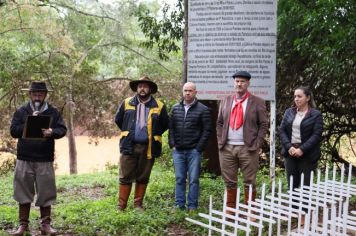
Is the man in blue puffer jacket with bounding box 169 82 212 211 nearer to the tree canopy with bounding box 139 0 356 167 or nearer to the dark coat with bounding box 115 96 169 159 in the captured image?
the dark coat with bounding box 115 96 169 159

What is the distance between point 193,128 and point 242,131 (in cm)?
74

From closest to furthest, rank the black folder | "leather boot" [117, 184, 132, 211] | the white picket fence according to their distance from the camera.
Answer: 1. the white picket fence
2. the black folder
3. "leather boot" [117, 184, 132, 211]

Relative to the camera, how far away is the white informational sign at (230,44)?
289 inches

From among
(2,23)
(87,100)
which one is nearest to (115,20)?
(87,100)

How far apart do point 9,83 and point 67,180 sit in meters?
7.95

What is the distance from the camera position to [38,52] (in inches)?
766

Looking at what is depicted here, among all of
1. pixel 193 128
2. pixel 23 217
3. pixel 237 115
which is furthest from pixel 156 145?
pixel 23 217

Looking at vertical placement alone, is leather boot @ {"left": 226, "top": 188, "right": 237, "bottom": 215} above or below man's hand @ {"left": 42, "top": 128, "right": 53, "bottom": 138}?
below

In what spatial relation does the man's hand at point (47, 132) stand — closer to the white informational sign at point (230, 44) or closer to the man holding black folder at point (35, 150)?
the man holding black folder at point (35, 150)

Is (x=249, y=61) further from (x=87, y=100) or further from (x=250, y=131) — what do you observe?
(x=87, y=100)

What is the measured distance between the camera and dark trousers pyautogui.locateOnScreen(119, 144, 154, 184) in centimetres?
696

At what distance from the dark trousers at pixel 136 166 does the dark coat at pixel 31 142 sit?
1170mm

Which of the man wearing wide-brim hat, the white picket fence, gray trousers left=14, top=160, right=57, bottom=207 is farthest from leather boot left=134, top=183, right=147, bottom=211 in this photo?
gray trousers left=14, top=160, right=57, bottom=207

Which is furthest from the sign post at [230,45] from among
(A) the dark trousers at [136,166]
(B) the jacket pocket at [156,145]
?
(A) the dark trousers at [136,166]
